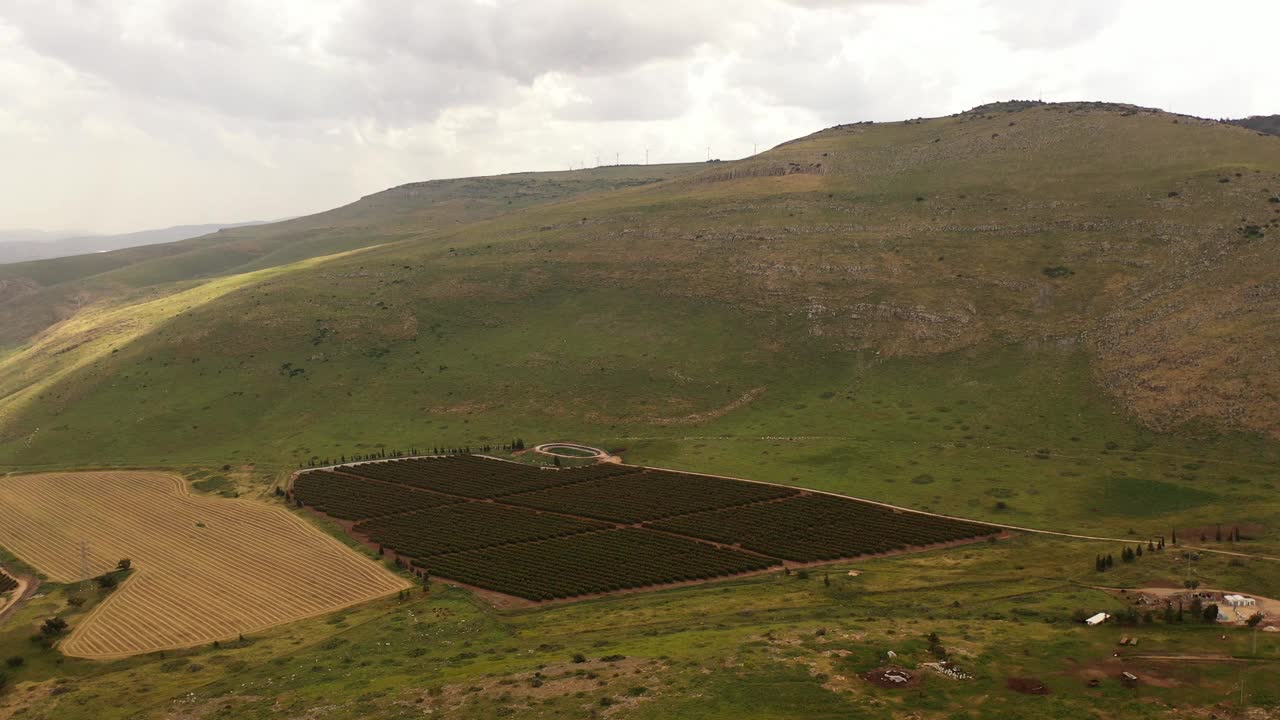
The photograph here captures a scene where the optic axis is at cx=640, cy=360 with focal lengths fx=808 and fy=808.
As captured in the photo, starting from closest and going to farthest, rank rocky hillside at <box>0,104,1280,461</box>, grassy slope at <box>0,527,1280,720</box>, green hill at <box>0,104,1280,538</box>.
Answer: grassy slope at <box>0,527,1280,720</box>
green hill at <box>0,104,1280,538</box>
rocky hillside at <box>0,104,1280,461</box>

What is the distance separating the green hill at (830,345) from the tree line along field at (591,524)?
31.4ft

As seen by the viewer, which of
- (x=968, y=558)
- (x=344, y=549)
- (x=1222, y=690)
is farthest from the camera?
(x=344, y=549)

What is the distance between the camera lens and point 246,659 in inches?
2287

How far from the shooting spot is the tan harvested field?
66188 millimetres

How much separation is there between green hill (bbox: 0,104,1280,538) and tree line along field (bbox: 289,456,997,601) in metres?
9.57

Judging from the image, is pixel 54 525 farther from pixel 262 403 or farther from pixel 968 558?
pixel 968 558

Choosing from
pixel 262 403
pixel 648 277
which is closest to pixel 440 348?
pixel 262 403

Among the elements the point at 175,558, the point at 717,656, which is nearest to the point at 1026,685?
the point at 717,656

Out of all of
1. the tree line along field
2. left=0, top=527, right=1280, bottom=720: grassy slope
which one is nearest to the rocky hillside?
the tree line along field

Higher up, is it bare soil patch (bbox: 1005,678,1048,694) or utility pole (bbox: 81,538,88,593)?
bare soil patch (bbox: 1005,678,1048,694)

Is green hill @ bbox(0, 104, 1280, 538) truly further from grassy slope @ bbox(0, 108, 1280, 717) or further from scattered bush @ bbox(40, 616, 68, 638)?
scattered bush @ bbox(40, 616, 68, 638)

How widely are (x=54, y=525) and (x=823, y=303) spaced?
117463 millimetres

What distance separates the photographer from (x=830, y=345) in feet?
452

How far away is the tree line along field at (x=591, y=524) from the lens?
73062 mm
